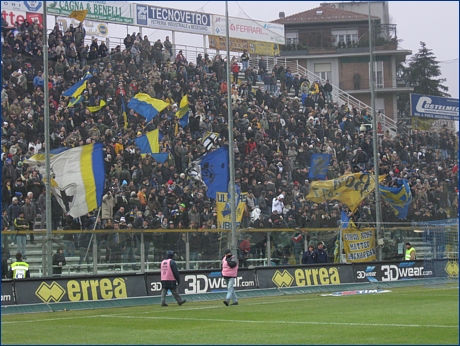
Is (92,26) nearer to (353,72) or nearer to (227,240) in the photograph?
(227,240)

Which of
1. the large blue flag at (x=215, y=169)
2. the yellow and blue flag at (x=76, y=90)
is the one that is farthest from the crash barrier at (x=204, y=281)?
the yellow and blue flag at (x=76, y=90)

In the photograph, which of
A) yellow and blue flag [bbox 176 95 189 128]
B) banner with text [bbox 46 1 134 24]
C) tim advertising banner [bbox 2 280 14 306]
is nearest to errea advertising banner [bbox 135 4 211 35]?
banner with text [bbox 46 1 134 24]

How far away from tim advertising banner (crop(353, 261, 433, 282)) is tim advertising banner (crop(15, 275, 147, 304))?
940 centimetres

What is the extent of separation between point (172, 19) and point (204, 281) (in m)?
27.9

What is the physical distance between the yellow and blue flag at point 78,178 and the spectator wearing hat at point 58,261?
5.15 feet

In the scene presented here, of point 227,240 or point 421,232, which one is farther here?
point 421,232

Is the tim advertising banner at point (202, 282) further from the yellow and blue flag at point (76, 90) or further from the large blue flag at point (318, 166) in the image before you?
the large blue flag at point (318, 166)

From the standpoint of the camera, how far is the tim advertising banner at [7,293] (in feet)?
75.0

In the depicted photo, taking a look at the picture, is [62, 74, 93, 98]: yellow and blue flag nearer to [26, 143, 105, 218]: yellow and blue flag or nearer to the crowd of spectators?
the crowd of spectators

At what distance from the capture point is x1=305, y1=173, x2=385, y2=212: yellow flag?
36656mm

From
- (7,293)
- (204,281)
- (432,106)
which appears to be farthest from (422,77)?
(7,293)

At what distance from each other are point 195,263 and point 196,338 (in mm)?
15461

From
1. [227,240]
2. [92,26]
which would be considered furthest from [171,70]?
[227,240]

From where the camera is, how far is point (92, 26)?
4841 centimetres
